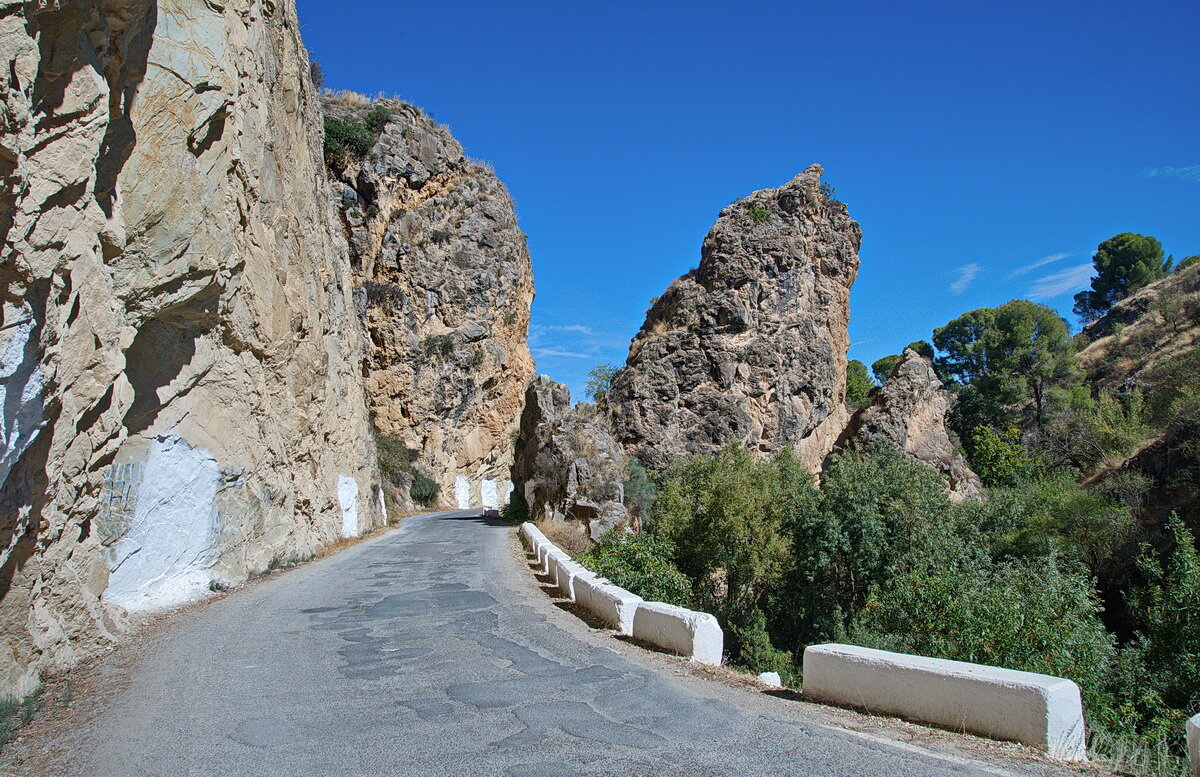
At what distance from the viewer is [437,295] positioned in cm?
4669

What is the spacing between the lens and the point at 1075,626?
1023 centimetres

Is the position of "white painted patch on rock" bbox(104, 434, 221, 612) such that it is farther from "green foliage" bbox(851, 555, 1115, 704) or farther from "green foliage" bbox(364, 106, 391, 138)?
"green foliage" bbox(364, 106, 391, 138)

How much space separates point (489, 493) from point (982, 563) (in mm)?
37525

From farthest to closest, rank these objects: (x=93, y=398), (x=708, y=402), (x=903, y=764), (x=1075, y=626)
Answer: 1. (x=708, y=402)
2. (x=1075, y=626)
3. (x=93, y=398)
4. (x=903, y=764)

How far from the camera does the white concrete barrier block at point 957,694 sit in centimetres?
455

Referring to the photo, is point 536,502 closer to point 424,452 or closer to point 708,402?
point 708,402

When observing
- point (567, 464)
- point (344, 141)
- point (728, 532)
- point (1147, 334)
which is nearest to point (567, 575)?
point (728, 532)

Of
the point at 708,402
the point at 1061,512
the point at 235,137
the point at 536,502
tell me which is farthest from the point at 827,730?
the point at 708,402

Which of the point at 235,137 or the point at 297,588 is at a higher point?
the point at 235,137

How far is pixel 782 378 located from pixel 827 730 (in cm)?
3321

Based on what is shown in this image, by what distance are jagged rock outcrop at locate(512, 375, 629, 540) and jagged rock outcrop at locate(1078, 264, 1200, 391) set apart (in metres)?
29.4

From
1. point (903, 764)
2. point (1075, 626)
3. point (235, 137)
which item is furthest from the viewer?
point (235, 137)

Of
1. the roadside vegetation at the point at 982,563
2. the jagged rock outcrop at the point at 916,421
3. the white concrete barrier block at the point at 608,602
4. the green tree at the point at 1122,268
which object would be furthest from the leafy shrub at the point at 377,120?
the green tree at the point at 1122,268

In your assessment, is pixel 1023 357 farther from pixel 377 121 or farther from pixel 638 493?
pixel 377 121
